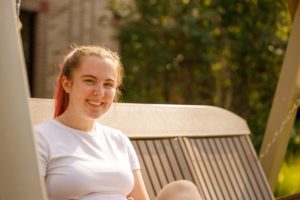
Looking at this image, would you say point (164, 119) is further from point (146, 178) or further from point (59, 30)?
point (59, 30)

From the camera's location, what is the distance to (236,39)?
1012 centimetres

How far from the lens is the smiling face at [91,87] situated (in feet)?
10.2

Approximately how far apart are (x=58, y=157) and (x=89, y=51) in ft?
1.79

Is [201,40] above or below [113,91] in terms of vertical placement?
below

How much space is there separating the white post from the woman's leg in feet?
4.61

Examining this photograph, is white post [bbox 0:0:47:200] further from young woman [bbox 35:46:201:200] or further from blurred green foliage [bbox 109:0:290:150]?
blurred green foliage [bbox 109:0:290:150]

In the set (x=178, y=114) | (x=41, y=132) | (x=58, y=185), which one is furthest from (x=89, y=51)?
(x=178, y=114)

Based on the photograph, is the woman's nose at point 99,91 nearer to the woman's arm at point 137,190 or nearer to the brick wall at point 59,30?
the woman's arm at point 137,190

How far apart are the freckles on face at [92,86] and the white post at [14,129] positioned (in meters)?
1.10

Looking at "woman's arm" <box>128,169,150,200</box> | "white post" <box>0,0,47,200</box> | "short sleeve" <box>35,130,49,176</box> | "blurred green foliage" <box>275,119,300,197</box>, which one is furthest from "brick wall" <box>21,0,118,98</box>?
"white post" <box>0,0,47,200</box>

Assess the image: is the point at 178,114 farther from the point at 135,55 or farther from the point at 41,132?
the point at 135,55

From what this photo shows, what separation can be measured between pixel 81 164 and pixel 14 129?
1064mm

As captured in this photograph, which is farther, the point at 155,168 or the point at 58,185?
the point at 155,168

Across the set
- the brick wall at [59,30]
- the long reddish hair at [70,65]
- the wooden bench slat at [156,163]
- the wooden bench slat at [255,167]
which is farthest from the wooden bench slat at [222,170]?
the brick wall at [59,30]
